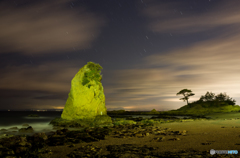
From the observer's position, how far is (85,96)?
30.6m

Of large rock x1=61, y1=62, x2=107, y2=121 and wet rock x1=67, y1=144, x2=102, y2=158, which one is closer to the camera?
Result: wet rock x1=67, y1=144, x2=102, y2=158

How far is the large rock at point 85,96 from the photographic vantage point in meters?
29.9

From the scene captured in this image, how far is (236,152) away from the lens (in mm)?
7117

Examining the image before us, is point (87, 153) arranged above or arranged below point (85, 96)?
below

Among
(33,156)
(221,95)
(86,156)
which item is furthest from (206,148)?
(221,95)

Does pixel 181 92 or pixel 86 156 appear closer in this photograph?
pixel 86 156

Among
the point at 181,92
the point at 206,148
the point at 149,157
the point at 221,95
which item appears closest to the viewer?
the point at 149,157

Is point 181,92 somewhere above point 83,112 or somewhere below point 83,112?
above

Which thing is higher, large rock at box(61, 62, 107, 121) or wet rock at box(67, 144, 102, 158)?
large rock at box(61, 62, 107, 121)

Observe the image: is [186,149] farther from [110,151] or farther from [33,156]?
[33,156]

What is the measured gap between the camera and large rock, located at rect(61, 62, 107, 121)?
2992 centimetres

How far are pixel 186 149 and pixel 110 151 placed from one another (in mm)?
3665

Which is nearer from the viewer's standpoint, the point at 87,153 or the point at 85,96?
the point at 87,153

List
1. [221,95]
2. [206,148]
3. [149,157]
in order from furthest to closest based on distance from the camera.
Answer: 1. [221,95]
2. [206,148]
3. [149,157]
